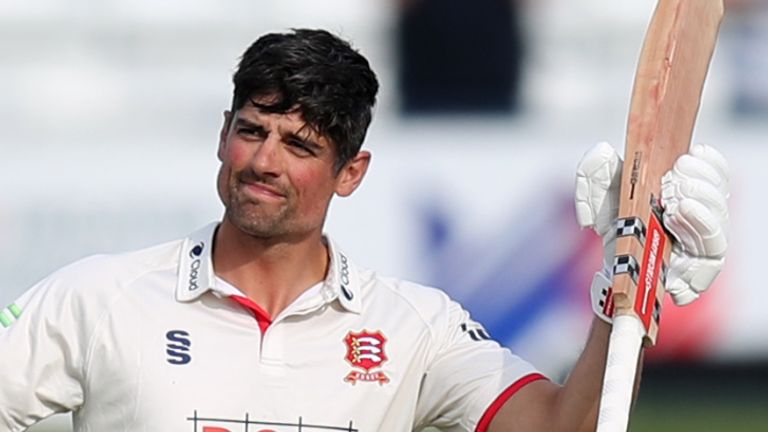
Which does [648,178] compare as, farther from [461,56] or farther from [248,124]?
[461,56]

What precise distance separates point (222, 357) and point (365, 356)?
0.27 metres

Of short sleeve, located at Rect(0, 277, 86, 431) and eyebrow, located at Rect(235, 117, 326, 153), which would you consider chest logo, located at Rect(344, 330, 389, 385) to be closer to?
eyebrow, located at Rect(235, 117, 326, 153)

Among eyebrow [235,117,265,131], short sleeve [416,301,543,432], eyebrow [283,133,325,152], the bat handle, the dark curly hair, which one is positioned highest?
the dark curly hair

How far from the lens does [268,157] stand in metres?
3.16

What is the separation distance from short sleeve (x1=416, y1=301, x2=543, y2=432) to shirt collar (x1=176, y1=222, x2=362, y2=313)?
0.19 meters

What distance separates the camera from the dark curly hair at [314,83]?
126 inches

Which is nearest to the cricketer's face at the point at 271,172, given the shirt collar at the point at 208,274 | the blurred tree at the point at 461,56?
the shirt collar at the point at 208,274

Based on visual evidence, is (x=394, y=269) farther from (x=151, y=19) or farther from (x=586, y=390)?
(x=586, y=390)

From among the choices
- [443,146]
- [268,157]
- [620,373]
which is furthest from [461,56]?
[620,373]

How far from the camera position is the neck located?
10.8 ft

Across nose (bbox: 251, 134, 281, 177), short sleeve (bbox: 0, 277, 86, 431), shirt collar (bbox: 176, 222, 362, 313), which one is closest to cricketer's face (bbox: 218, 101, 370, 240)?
nose (bbox: 251, 134, 281, 177)

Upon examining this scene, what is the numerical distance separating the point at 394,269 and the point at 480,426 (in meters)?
3.72

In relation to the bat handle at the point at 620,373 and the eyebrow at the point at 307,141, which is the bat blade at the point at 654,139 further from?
the eyebrow at the point at 307,141

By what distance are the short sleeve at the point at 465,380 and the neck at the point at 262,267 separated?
0.29 metres
